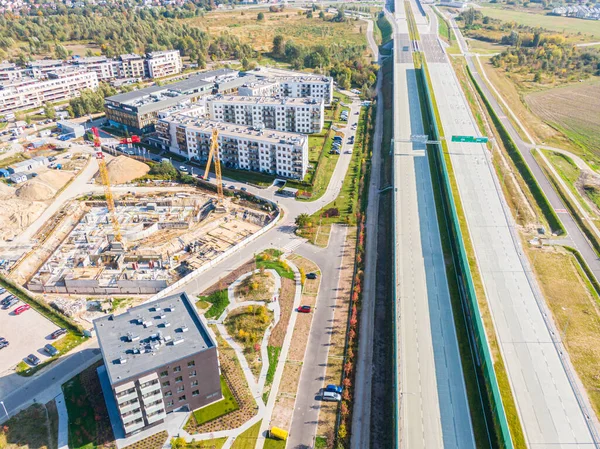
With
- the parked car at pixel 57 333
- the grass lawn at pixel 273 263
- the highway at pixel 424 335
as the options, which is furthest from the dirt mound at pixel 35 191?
the highway at pixel 424 335

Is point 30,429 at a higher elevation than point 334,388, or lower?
lower

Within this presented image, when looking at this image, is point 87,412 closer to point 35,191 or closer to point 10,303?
point 10,303

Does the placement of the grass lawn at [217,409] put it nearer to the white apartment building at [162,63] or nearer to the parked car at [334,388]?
the parked car at [334,388]

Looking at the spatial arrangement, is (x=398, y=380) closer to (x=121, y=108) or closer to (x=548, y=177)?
(x=548, y=177)

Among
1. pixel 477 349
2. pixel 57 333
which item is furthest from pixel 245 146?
pixel 477 349

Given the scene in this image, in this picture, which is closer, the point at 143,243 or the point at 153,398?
the point at 153,398

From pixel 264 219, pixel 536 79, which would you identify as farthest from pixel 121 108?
pixel 536 79
